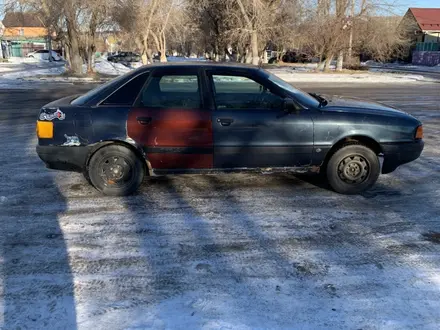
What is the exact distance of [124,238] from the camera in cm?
393

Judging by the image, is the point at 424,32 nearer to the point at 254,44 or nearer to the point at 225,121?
the point at 254,44

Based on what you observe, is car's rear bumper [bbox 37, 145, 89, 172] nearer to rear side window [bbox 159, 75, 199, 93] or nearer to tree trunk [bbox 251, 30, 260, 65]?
rear side window [bbox 159, 75, 199, 93]

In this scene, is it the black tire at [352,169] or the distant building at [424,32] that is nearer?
the black tire at [352,169]

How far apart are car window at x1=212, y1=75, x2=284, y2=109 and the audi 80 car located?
12 millimetres

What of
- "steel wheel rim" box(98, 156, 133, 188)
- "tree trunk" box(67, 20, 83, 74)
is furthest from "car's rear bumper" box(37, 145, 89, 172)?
"tree trunk" box(67, 20, 83, 74)

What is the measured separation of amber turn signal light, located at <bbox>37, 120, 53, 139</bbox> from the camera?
15.8ft

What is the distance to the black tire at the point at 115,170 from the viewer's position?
488 cm

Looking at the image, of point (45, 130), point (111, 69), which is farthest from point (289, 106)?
point (111, 69)

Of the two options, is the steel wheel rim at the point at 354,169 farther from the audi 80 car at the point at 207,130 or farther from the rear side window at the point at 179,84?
the rear side window at the point at 179,84

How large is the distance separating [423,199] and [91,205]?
3978mm

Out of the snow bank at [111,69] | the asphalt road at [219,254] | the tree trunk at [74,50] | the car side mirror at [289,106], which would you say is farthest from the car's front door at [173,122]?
the snow bank at [111,69]

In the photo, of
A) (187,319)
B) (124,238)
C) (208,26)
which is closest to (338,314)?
(187,319)

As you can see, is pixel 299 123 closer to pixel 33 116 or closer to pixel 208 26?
pixel 33 116

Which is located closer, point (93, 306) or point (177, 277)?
point (93, 306)
